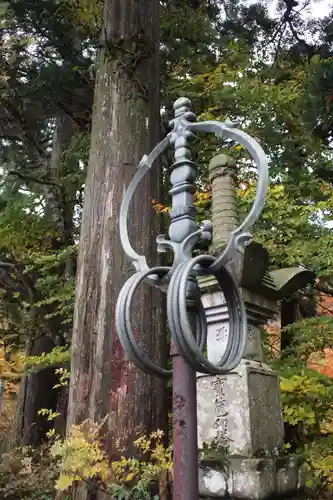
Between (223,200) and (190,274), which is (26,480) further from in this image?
(190,274)

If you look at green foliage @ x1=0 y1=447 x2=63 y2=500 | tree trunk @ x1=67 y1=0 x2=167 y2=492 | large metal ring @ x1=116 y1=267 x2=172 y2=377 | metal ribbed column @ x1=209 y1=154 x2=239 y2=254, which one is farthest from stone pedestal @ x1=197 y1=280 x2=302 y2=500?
large metal ring @ x1=116 y1=267 x2=172 y2=377

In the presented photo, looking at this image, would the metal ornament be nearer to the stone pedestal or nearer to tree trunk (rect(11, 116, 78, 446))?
the stone pedestal

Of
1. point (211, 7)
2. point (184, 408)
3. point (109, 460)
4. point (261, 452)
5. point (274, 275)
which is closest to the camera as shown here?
point (184, 408)

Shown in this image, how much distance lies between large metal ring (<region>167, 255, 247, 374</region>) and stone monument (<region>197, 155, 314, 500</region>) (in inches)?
69.2

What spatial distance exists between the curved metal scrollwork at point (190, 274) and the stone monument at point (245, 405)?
1668 mm

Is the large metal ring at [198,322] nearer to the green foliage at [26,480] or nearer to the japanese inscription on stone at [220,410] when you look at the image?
the japanese inscription on stone at [220,410]

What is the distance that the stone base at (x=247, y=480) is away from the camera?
310cm

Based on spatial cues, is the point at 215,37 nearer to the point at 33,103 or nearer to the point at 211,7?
the point at 211,7

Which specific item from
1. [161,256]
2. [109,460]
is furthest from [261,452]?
[161,256]

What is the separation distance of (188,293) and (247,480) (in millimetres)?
2041

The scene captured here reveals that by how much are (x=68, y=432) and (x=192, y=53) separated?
6309 mm

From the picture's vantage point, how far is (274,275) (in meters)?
4.00

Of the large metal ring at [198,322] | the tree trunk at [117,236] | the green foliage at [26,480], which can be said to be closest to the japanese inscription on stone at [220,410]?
the tree trunk at [117,236]

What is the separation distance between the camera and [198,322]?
68.4 inches
